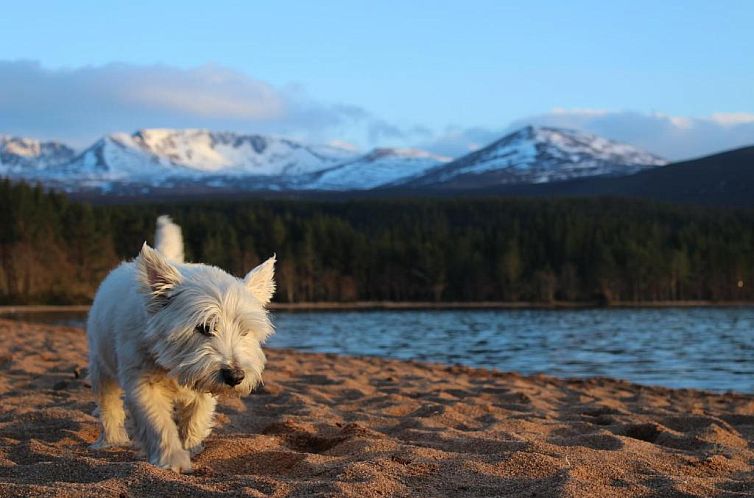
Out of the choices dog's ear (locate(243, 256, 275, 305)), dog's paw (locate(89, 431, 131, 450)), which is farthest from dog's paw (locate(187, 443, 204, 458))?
dog's ear (locate(243, 256, 275, 305))

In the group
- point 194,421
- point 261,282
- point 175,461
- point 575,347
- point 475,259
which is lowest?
point 575,347

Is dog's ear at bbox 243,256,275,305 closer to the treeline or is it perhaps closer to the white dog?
the white dog

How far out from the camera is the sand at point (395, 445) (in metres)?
5.45

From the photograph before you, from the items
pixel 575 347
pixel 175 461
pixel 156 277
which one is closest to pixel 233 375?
pixel 175 461

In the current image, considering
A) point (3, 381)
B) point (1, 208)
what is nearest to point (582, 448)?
point (3, 381)

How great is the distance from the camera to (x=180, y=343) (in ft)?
19.3

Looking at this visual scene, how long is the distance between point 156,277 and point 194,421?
1.25 meters

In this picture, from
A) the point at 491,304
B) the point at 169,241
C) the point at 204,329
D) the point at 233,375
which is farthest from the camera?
the point at 491,304

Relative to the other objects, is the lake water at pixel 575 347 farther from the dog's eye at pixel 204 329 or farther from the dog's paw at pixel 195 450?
the dog's eye at pixel 204 329

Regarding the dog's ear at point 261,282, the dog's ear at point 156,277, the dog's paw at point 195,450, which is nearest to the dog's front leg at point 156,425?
the dog's paw at point 195,450

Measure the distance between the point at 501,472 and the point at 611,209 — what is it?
170m

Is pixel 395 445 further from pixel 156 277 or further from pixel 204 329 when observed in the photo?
pixel 156 277

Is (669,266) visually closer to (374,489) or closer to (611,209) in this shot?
(611,209)

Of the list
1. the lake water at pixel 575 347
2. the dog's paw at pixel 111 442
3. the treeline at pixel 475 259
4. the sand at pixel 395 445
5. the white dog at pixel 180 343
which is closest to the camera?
the sand at pixel 395 445
